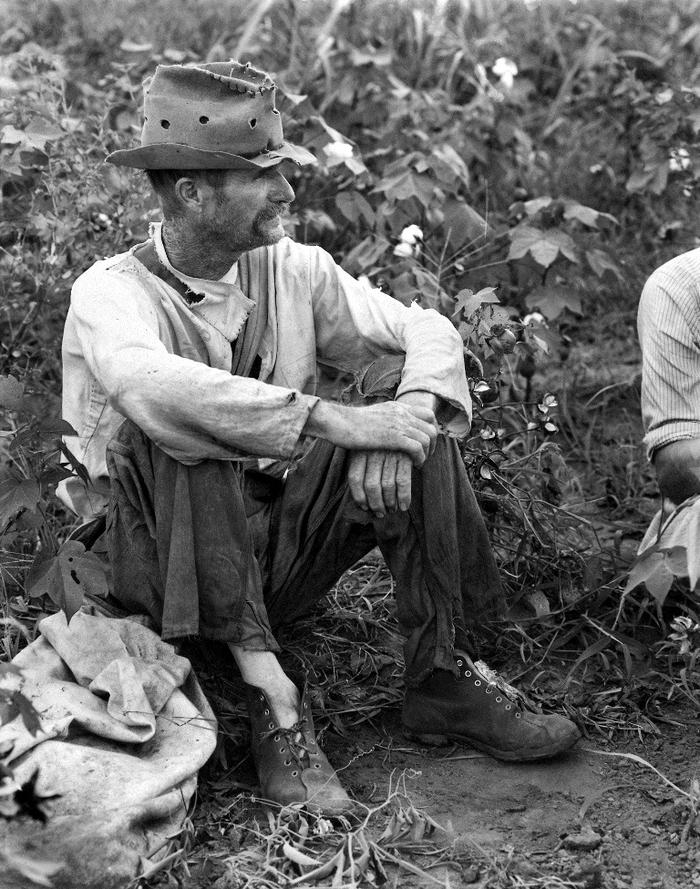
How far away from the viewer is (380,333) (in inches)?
116

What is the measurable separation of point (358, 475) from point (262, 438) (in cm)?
23

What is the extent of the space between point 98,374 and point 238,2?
13.2ft

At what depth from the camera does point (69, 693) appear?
2.57 meters

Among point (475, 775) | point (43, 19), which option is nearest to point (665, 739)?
point (475, 775)

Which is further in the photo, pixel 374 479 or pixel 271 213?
pixel 271 213

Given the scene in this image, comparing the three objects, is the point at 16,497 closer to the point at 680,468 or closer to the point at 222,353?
the point at 222,353

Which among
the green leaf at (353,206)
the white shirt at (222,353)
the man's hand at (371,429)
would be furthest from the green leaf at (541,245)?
the man's hand at (371,429)

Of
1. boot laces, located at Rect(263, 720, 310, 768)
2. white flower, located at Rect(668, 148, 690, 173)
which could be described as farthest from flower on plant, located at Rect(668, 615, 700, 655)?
white flower, located at Rect(668, 148, 690, 173)

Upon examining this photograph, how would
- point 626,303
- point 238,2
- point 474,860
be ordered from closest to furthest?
1. point 474,860
2. point 626,303
3. point 238,2

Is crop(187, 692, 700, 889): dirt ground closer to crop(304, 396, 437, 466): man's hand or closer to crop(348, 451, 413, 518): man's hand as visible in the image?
crop(348, 451, 413, 518): man's hand

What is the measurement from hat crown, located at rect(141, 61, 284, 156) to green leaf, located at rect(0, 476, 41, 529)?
2.43ft

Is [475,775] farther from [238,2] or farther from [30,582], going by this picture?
[238,2]

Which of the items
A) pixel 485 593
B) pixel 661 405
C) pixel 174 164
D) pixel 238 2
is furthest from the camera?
pixel 238 2

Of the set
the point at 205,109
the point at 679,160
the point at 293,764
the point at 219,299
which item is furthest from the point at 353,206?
the point at 293,764
